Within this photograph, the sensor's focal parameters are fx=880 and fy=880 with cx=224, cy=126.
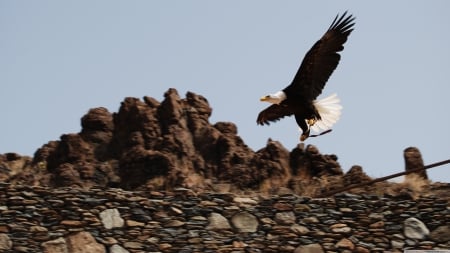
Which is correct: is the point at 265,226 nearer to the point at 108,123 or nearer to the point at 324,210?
the point at 324,210

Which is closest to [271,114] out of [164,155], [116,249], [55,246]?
[116,249]

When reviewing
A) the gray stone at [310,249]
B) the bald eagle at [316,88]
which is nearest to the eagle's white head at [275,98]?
the bald eagle at [316,88]

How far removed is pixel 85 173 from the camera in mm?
17781

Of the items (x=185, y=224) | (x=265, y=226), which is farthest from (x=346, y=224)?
(x=185, y=224)

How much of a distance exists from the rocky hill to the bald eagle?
1.64 meters

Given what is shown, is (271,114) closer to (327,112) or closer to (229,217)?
(327,112)

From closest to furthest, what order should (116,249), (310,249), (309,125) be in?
(116,249)
(310,249)
(309,125)

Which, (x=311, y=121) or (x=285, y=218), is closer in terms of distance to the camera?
(x=285, y=218)

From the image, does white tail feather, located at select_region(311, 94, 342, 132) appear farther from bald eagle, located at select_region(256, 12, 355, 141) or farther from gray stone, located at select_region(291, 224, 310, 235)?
gray stone, located at select_region(291, 224, 310, 235)

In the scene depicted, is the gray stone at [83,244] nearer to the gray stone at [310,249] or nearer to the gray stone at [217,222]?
the gray stone at [217,222]

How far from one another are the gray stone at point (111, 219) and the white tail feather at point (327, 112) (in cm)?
316

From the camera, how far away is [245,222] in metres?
12.8

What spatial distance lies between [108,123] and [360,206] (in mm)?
8976

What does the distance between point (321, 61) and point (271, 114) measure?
5.30ft
